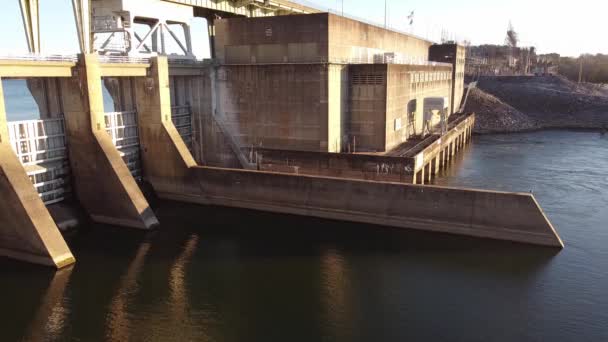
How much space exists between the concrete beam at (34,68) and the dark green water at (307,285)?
933 centimetres

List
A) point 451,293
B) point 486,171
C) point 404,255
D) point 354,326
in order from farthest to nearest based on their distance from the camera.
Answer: point 486,171
point 404,255
point 451,293
point 354,326

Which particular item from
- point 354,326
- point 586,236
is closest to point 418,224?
point 586,236

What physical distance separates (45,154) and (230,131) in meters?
14.1

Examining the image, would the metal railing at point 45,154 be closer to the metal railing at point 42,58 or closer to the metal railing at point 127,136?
the metal railing at point 127,136

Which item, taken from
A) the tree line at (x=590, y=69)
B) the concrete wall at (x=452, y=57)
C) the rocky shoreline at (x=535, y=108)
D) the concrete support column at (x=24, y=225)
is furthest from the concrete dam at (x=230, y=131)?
the tree line at (x=590, y=69)

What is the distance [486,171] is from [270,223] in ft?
77.1

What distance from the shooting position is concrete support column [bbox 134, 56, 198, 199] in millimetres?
32938

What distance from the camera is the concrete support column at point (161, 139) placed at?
32.9 meters

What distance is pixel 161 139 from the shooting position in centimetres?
3353

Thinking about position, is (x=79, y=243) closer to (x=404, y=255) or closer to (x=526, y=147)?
(x=404, y=255)

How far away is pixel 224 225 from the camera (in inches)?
1157

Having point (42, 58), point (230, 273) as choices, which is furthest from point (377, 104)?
point (42, 58)

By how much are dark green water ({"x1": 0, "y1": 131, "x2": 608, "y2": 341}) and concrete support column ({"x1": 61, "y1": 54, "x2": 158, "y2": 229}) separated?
125 cm

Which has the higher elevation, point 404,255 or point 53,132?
point 53,132
